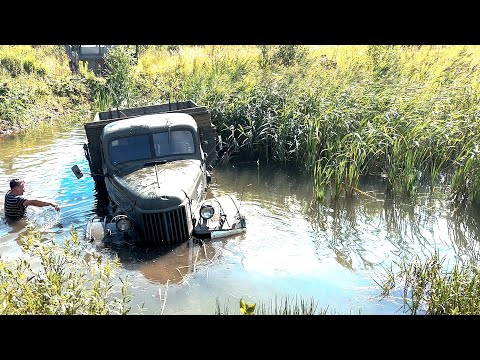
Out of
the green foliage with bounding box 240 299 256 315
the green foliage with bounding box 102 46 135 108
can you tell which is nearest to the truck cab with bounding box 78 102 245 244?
the green foliage with bounding box 240 299 256 315

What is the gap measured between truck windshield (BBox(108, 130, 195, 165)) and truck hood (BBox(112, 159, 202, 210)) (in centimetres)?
34

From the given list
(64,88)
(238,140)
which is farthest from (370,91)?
(64,88)

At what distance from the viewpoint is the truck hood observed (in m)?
7.41

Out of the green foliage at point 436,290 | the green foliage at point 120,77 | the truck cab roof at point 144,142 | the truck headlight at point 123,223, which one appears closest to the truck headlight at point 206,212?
the truck headlight at point 123,223

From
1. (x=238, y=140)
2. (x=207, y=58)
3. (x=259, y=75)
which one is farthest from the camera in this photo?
(x=207, y=58)

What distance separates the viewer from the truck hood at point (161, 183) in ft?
24.3

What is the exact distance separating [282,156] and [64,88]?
13.1 metres

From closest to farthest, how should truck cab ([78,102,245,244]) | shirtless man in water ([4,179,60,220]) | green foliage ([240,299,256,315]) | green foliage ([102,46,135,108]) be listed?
1. green foliage ([240,299,256,315])
2. truck cab ([78,102,245,244])
3. shirtless man in water ([4,179,60,220])
4. green foliage ([102,46,135,108])

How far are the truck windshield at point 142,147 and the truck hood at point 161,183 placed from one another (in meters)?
0.34

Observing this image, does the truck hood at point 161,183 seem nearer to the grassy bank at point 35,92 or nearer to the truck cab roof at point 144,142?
the truck cab roof at point 144,142

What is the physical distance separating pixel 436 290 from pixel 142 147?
5.85 m

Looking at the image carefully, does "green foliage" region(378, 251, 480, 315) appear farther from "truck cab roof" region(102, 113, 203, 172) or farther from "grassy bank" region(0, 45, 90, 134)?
"grassy bank" region(0, 45, 90, 134)
